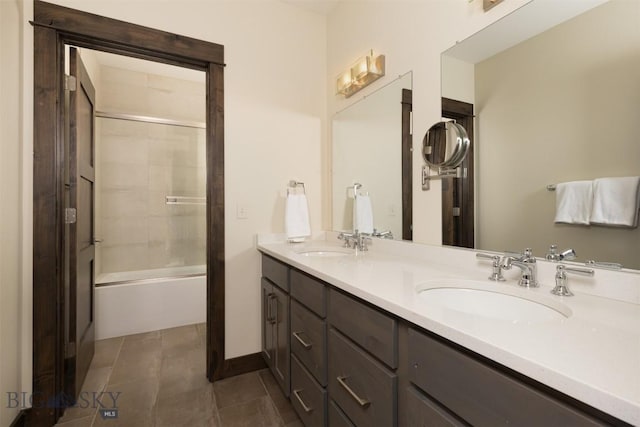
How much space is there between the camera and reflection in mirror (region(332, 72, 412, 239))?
1.60m

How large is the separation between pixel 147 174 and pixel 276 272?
2.26 meters

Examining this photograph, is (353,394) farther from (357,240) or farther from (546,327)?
(357,240)

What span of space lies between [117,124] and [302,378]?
3052 millimetres

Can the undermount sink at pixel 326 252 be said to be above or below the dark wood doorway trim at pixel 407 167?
below

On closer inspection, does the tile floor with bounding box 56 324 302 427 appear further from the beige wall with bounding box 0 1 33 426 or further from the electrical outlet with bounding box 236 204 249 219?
the electrical outlet with bounding box 236 204 249 219

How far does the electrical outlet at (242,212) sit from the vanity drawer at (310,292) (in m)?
0.70

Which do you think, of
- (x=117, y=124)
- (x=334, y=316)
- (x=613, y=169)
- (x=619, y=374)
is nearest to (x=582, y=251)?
(x=613, y=169)

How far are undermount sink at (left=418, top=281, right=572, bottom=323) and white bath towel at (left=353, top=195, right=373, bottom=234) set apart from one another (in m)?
0.86

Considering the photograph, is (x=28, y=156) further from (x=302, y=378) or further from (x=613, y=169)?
(x=613, y=169)

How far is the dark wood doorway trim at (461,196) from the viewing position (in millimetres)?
1239

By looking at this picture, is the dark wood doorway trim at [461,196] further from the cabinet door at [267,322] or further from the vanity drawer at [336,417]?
the cabinet door at [267,322]

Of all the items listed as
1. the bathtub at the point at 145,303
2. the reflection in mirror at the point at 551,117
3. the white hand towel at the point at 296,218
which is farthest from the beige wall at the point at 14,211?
the reflection in mirror at the point at 551,117

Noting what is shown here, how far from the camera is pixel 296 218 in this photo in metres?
2.03

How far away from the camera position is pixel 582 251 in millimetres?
896
